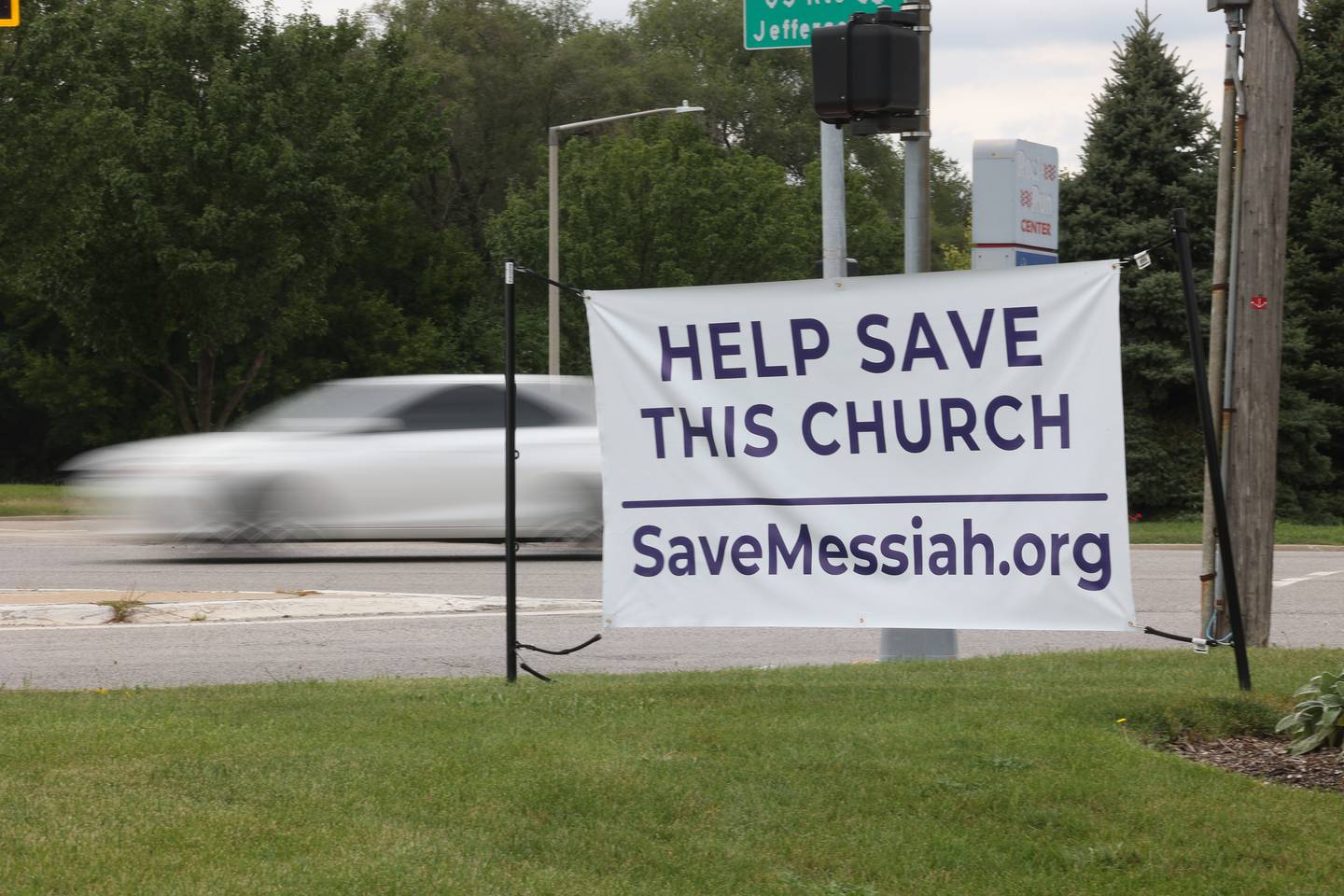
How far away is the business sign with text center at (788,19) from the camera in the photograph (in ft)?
31.9

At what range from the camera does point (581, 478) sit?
51.1 ft

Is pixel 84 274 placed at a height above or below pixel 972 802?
above

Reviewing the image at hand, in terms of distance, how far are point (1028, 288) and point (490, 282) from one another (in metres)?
46.8

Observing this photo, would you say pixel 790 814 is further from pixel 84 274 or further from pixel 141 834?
pixel 84 274

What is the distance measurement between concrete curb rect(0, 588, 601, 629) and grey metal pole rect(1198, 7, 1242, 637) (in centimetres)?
469

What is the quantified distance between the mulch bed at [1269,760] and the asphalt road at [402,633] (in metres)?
2.16

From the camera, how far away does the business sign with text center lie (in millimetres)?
9711

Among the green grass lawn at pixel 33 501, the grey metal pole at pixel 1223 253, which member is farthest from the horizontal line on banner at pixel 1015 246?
the green grass lawn at pixel 33 501

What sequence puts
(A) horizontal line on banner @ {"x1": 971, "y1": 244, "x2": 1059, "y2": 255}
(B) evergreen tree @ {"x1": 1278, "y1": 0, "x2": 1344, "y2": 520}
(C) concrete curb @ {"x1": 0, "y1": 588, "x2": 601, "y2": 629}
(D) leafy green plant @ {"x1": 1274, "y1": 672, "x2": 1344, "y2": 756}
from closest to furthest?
(D) leafy green plant @ {"x1": 1274, "y1": 672, "x2": 1344, "y2": 756}, (A) horizontal line on banner @ {"x1": 971, "y1": 244, "x2": 1059, "y2": 255}, (C) concrete curb @ {"x1": 0, "y1": 588, "x2": 601, "y2": 629}, (B) evergreen tree @ {"x1": 1278, "y1": 0, "x2": 1344, "y2": 520}

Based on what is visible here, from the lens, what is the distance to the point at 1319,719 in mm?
6023

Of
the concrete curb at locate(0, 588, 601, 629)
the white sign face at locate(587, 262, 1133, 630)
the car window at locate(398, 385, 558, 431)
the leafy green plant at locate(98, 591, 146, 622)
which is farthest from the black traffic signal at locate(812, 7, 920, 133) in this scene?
the car window at locate(398, 385, 558, 431)

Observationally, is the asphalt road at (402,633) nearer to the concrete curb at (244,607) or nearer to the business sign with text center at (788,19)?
the concrete curb at (244,607)

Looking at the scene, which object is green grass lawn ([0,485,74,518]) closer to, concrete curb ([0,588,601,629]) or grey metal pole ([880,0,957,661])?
concrete curb ([0,588,601,629])

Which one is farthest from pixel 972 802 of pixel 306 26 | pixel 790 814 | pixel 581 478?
pixel 306 26
